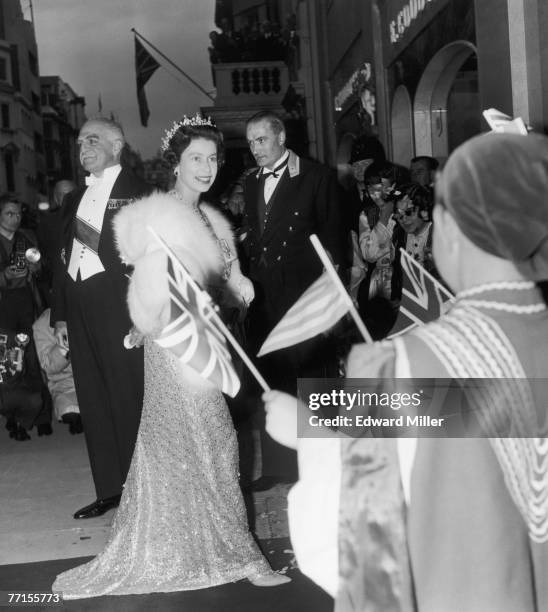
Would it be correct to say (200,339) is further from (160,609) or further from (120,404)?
(120,404)

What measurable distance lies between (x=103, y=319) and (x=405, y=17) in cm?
643

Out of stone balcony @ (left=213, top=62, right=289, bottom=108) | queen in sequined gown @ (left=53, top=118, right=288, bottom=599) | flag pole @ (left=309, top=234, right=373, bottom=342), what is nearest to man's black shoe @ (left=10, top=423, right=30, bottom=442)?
queen in sequined gown @ (left=53, top=118, right=288, bottom=599)

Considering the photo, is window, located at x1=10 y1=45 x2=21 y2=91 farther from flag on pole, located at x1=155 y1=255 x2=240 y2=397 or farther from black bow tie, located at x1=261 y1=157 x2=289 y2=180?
flag on pole, located at x1=155 y1=255 x2=240 y2=397

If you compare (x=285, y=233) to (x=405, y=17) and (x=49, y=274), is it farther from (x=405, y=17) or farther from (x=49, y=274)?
(x=405, y=17)

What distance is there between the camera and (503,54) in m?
6.59

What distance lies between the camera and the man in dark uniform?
581 centimetres

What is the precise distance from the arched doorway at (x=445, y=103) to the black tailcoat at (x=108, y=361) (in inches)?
182

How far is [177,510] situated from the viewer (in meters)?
3.87

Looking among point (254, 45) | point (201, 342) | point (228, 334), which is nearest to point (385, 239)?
point (201, 342)

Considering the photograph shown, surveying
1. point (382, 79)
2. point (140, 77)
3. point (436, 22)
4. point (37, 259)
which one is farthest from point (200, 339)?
point (140, 77)

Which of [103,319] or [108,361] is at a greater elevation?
[103,319]

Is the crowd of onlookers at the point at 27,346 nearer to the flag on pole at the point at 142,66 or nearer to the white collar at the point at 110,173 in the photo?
the white collar at the point at 110,173

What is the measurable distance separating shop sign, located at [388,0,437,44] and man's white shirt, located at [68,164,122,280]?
194 inches

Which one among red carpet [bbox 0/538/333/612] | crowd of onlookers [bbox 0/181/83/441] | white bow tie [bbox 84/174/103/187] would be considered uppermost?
white bow tie [bbox 84/174/103/187]
